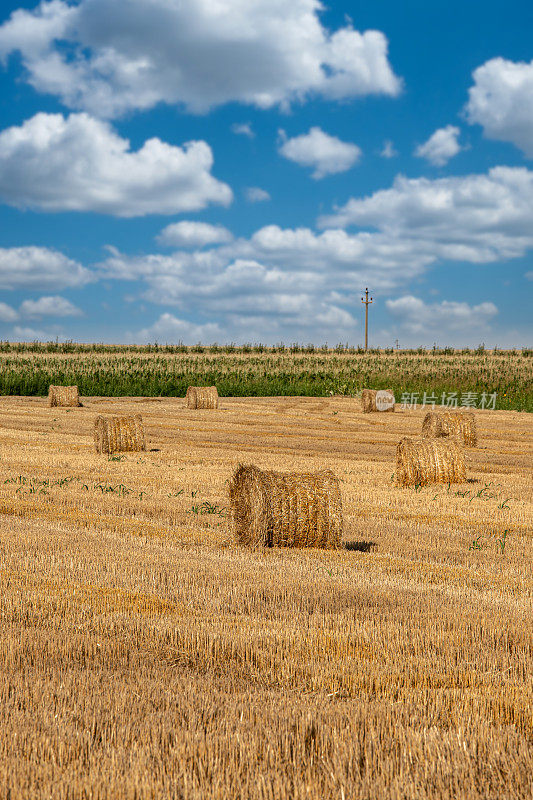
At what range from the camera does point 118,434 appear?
704 inches

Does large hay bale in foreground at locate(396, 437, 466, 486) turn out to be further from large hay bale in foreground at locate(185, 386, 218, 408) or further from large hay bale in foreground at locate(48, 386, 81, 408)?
large hay bale in foreground at locate(48, 386, 81, 408)

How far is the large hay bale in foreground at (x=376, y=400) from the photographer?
29.4 m

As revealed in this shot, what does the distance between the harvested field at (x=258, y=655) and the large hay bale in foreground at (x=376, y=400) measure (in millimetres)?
17469

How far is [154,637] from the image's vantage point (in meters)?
5.39

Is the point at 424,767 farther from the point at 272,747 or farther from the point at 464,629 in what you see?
the point at 464,629

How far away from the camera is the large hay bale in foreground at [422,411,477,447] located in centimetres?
1980

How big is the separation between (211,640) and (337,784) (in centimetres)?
194

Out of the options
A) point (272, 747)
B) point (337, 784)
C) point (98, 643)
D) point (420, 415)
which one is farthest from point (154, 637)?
point (420, 415)

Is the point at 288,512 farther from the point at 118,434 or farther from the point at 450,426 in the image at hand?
the point at 450,426

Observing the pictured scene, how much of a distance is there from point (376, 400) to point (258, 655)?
2472 cm

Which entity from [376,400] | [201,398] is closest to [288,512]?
[376,400]

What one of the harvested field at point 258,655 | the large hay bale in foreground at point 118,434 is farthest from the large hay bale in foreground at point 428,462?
the large hay bale in foreground at point 118,434

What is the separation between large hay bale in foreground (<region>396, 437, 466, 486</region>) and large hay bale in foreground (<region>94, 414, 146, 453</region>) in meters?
6.76

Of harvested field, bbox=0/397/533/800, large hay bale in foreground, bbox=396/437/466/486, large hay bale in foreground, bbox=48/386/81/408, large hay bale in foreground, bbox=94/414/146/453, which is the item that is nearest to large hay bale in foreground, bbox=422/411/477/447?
large hay bale in foreground, bbox=396/437/466/486
